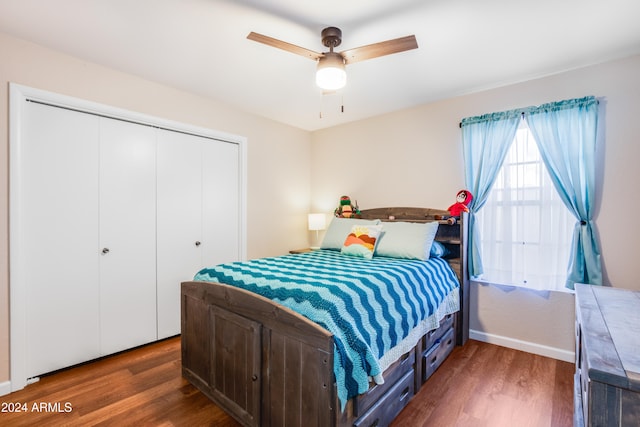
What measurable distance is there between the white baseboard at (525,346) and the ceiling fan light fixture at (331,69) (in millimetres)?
2655

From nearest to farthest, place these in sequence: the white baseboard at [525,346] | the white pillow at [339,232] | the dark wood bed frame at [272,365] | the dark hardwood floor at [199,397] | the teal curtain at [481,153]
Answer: the dark wood bed frame at [272,365]
the dark hardwood floor at [199,397]
the white baseboard at [525,346]
the teal curtain at [481,153]
the white pillow at [339,232]

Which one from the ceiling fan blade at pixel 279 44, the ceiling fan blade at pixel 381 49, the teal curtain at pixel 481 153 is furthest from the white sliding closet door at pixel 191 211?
the teal curtain at pixel 481 153

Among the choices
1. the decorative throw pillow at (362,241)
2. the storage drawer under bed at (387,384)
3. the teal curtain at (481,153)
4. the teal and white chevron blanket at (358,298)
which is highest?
the teal curtain at (481,153)

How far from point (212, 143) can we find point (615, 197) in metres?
3.59

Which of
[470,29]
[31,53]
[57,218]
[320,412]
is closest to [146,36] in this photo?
[31,53]

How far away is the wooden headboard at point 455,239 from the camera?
282 cm

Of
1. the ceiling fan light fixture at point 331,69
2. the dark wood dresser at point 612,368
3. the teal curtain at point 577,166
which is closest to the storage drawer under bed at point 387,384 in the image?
the dark wood dresser at point 612,368

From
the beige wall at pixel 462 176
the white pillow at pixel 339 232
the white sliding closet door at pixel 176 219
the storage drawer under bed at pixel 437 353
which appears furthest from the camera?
the white pillow at pixel 339 232

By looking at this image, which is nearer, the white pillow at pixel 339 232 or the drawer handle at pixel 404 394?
the drawer handle at pixel 404 394

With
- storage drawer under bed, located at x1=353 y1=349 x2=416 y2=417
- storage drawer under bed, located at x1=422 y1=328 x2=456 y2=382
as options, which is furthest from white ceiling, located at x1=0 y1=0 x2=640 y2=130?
storage drawer under bed, located at x1=422 y1=328 x2=456 y2=382

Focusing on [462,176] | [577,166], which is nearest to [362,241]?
[462,176]

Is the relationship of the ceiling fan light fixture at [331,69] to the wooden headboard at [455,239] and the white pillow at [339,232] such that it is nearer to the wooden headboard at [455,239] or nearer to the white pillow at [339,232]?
the white pillow at [339,232]

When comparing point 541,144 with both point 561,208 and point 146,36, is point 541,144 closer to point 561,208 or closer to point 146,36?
point 561,208

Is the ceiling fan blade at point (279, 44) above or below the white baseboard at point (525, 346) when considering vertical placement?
above
